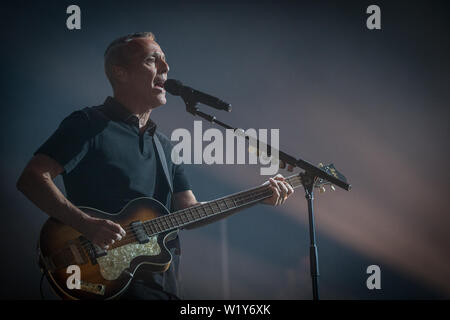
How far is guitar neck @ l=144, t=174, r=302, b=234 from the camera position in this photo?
2.02 metres

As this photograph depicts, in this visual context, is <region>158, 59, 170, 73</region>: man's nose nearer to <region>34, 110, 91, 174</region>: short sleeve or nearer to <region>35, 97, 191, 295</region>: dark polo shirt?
<region>35, 97, 191, 295</region>: dark polo shirt

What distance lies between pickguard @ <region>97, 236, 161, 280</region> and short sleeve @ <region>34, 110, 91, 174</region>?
1.51 feet

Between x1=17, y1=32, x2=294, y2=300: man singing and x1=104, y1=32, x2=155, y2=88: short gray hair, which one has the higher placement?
x1=104, y1=32, x2=155, y2=88: short gray hair

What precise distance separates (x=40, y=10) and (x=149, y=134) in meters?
1.21

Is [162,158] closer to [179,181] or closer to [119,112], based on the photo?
[179,181]

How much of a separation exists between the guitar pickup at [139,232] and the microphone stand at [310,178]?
59cm

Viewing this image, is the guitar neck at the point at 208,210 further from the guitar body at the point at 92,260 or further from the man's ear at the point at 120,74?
the man's ear at the point at 120,74

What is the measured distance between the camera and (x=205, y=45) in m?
2.97


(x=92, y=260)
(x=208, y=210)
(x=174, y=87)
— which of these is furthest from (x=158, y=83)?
(x=92, y=260)

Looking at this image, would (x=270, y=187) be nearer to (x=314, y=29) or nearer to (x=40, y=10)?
(x=314, y=29)

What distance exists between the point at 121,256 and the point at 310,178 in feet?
3.21

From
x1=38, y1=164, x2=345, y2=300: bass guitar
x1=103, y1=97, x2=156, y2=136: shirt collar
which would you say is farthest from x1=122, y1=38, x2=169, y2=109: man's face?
x1=38, y1=164, x2=345, y2=300: bass guitar
